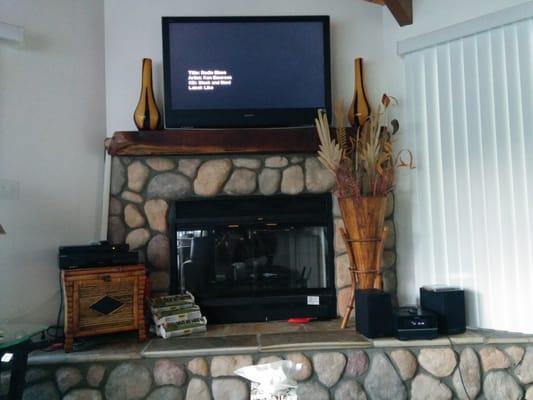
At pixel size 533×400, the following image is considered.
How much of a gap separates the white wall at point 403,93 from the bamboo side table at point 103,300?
1.61 metres

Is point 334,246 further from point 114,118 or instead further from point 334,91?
point 114,118

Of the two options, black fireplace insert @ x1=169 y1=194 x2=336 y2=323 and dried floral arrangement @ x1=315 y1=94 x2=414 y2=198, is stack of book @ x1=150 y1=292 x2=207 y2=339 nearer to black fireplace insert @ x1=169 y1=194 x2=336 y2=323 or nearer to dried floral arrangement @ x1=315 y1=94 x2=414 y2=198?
black fireplace insert @ x1=169 y1=194 x2=336 y2=323

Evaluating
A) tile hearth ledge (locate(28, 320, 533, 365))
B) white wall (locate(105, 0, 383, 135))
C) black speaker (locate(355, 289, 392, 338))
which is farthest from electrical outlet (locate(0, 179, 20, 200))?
black speaker (locate(355, 289, 392, 338))

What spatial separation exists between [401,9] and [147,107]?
1692mm

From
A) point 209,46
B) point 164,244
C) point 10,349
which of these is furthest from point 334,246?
point 10,349

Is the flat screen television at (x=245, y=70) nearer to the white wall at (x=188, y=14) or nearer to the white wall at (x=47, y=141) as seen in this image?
the white wall at (x=188, y=14)

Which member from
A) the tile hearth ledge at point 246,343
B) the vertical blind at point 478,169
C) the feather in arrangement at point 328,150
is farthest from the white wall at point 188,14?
the tile hearth ledge at point 246,343

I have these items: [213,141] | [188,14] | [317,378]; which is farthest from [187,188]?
[317,378]

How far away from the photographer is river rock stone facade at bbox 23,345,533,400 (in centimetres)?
201

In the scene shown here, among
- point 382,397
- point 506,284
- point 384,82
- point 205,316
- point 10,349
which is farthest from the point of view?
point 384,82

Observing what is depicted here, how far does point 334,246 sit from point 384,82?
1.16 metres

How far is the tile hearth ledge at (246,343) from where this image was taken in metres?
2.02

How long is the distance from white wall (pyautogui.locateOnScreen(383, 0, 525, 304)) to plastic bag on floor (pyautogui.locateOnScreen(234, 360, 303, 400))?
5.37 feet

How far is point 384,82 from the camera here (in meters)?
2.76
